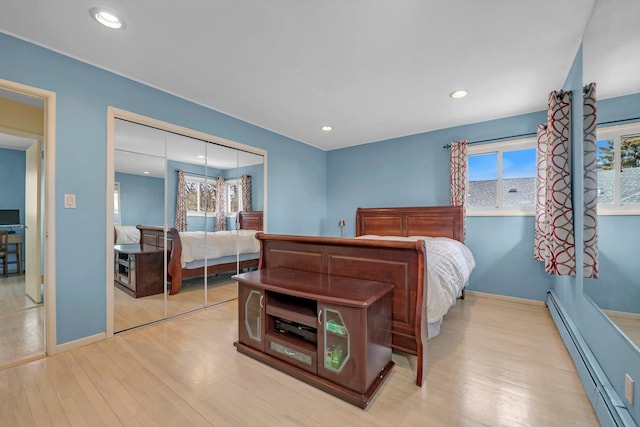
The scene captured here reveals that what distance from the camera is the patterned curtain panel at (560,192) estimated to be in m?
2.19

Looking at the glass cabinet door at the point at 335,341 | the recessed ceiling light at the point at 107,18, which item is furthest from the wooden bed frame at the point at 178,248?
the glass cabinet door at the point at 335,341

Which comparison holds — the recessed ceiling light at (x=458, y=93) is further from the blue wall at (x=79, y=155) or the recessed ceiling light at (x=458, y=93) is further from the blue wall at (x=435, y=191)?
the blue wall at (x=79, y=155)

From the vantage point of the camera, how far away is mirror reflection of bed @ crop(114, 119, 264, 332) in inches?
106

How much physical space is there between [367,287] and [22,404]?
224 cm

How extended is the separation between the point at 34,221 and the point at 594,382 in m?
5.69

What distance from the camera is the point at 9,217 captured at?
461cm

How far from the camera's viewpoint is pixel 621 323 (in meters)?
1.31

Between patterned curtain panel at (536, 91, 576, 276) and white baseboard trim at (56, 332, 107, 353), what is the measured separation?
4.05 m

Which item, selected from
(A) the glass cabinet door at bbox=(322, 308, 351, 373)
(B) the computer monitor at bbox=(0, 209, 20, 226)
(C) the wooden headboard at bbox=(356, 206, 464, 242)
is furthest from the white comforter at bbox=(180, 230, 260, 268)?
(B) the computer monitor at bbox=(0, 209, 20, 226)

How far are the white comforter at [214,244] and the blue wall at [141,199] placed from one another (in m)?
0.40

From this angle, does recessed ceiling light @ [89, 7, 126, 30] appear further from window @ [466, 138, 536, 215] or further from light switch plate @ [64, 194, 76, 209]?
window @ [466, 138, 536, 215]

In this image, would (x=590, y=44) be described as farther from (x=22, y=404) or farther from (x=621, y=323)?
(x=22, y=404)

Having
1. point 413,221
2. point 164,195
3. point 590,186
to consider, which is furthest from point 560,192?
point 164,195

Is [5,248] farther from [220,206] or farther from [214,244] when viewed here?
[220,206]
